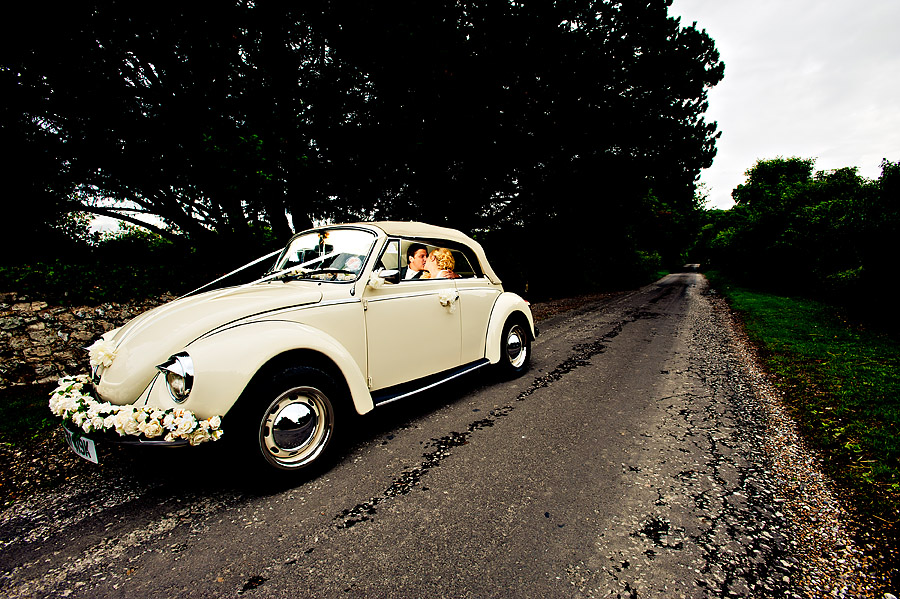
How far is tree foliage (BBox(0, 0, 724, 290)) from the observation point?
20.2ft

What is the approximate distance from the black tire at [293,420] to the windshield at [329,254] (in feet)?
3.43

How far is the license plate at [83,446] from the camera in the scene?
2.39 meters

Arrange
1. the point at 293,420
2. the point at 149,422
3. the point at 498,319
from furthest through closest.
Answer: the point at 498,319 < the point at 293,420 < the point at 149,422

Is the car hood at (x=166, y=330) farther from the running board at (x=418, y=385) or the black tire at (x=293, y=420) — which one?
the running board at (x=418, y=385)

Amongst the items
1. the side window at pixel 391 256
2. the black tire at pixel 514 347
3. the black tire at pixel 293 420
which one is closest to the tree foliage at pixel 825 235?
the black tire at pixel 514 347

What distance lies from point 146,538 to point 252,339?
4.18 feet

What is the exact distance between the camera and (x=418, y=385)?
3752 mm

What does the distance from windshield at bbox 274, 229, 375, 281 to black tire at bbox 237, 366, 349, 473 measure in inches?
41.1

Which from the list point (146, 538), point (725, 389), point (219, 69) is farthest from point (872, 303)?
point (219, 69)

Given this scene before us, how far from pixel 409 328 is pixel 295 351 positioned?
119 centimetres

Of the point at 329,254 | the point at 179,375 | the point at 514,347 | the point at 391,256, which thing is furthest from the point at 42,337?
Answer: the point at 514,347

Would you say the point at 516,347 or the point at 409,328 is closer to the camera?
the point at 409,328

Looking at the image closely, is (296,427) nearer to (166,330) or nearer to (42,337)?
(166,330)

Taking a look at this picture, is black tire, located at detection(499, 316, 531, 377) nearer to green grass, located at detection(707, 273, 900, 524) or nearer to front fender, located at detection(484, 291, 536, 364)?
front fender, located at detection(484, 291, 536, 364)
